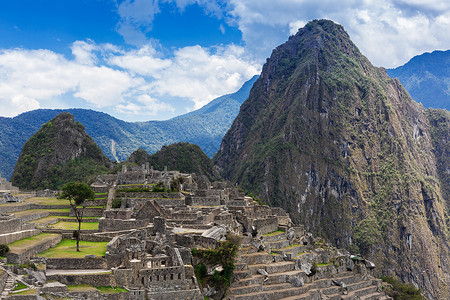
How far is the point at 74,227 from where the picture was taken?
131ft

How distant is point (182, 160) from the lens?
131m

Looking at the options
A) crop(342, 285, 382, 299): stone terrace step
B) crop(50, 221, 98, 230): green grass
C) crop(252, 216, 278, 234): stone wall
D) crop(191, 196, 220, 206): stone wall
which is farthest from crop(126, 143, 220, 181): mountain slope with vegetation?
crop(50, 221, 98, 230): green grass

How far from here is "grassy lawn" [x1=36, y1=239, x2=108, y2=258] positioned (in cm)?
3016

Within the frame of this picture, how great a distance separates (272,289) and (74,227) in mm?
18379

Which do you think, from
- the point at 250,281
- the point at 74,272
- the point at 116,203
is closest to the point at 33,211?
the point at 116,203

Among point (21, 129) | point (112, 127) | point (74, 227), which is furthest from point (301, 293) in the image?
point (112, 127)

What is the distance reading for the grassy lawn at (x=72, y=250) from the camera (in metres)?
30.2

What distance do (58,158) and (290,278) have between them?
7898 centimetres

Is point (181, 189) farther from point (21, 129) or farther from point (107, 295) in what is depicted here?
point (21, 129)

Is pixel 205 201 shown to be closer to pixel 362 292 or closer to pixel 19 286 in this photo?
pixel 362 292

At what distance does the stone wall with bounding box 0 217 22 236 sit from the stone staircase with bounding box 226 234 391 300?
1687 cm

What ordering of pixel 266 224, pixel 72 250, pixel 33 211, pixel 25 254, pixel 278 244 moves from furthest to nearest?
1. pixel 266 224
2. pixel 278 244
3. pixel 33 211
4. pixel 72 250
5. pixel 25 254

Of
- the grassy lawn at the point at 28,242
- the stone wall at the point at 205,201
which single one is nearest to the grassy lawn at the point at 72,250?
the grassy lawn at the point at 28,242

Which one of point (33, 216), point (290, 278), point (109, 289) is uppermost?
point (33, 216)
